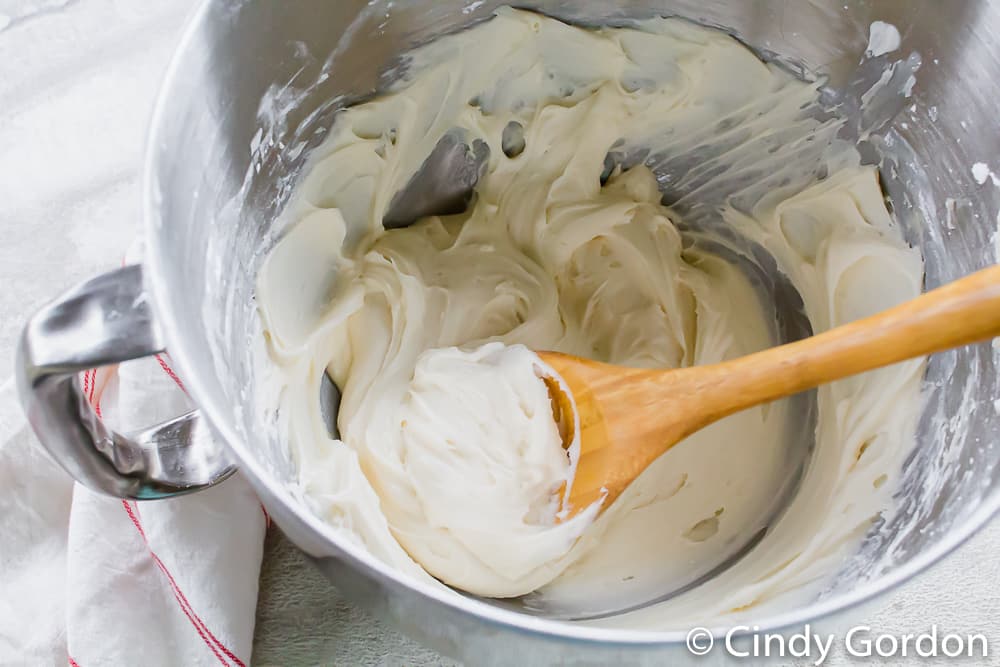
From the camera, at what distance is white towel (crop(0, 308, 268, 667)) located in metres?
0.91

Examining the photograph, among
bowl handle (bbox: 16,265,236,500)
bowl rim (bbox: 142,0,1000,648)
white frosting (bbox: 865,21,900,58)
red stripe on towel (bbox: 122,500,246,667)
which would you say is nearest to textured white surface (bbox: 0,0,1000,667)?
red stripe on towel (bbox: 122,500,246,667)

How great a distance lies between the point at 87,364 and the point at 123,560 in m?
0.35

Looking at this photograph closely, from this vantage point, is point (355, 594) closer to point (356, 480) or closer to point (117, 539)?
point (356, 480)

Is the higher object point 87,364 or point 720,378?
point 87,364

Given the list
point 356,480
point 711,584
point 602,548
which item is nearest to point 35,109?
point 356,480

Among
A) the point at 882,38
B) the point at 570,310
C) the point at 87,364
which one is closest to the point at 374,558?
the point at 87,364

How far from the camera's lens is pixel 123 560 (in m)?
0.93

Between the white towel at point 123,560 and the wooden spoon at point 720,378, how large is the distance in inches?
14.2

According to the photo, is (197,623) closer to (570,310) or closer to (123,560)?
(123,560)

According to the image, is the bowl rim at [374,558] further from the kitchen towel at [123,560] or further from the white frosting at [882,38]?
the white frosting at [882,38]

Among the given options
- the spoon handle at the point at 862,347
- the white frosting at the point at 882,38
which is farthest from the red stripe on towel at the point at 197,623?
the white frosting at the point at 882,38

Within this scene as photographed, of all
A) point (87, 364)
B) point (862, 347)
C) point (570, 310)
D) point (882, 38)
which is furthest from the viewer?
point (570, 310)

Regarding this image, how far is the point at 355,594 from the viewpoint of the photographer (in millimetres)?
721

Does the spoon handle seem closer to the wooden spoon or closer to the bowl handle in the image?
the wooden spoon
